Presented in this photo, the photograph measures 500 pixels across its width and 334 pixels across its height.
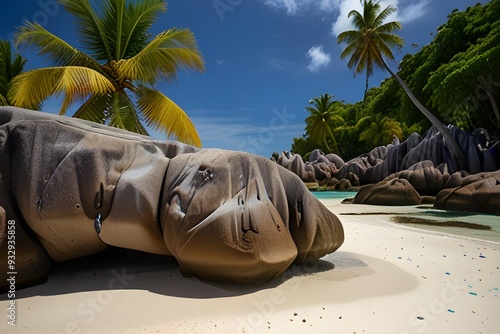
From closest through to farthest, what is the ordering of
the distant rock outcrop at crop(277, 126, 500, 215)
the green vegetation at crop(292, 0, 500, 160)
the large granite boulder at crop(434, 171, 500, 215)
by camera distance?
the large granite boulder at crop(434, 171, 500, 215) → the distant rock outcrop at crop(277, 126, 500, 215) → the green vegetation at crop(292, 0, 500, 160)

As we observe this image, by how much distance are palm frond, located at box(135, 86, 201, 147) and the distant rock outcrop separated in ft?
25.5

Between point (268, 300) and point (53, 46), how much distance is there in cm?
1093

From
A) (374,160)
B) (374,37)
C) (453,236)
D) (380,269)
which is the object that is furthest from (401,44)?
(380,269)

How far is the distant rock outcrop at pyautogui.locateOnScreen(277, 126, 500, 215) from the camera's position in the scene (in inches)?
376

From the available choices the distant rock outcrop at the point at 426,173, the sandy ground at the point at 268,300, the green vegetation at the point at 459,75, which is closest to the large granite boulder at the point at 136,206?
the sandy ground at the point at 268,300

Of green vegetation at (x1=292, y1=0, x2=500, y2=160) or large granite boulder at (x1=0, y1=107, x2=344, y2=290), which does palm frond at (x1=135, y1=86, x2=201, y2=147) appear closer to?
large granite boulder at (x1=0, y1=107, x2=344, y2=290)

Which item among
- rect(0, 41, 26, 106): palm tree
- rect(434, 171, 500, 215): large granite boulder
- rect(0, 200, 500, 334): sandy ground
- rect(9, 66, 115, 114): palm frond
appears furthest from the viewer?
rect(0, 41, 26, 106): palm tree

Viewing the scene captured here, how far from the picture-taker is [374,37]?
2128 centimetres

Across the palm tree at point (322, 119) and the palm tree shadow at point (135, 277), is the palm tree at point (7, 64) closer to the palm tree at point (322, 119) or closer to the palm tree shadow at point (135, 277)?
the palm tree shadow at point (135, 277)

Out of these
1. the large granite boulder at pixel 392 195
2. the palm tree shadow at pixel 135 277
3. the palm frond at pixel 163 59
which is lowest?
the palm tree shadow at pixel 135 277

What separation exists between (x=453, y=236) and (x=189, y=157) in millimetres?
5095

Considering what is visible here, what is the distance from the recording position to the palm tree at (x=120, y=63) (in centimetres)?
930

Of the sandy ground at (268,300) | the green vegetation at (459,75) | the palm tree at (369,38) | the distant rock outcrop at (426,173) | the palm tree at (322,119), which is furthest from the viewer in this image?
the palm tree at (322,119)

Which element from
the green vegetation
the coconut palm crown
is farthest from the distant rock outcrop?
the coconut palm crown
